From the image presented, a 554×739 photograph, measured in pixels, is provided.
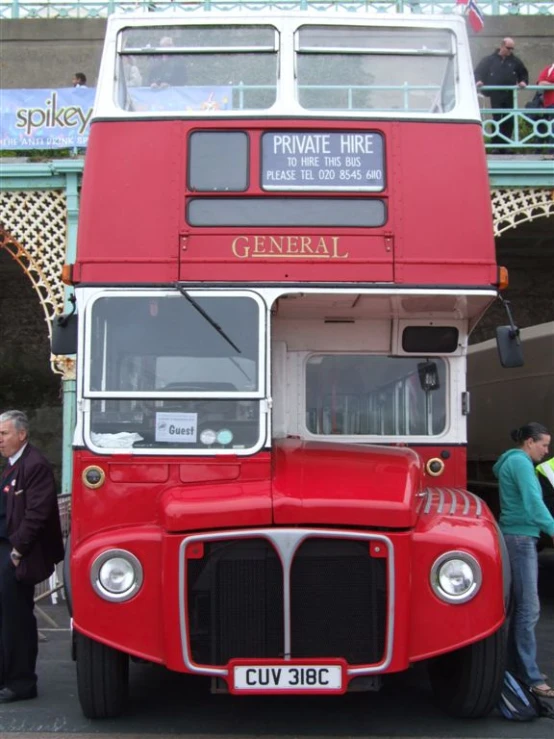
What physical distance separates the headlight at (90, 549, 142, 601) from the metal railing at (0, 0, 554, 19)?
947cm

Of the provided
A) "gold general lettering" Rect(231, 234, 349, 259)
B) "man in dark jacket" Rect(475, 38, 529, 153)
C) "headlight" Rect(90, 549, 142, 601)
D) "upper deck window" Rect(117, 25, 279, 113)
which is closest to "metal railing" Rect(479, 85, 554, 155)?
"man in dark jacket" Rect(475, 38, 529, 153)

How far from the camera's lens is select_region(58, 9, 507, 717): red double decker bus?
4844 millimetres

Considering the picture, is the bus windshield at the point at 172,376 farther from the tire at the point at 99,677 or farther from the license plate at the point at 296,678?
the license plate at the point at 296,678

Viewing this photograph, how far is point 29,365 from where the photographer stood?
61.9 ft

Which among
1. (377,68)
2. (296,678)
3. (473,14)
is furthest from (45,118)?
(296,678)

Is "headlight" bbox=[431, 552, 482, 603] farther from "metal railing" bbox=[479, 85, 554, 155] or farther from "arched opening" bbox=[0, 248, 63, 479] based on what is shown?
"arched opening" bbox=[0, 248, 63, 479]

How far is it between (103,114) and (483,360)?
7.95 metres

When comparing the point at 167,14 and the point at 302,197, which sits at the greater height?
the point at 167,14

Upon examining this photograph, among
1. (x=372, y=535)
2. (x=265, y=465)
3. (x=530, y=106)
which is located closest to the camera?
(x=372, y=535)

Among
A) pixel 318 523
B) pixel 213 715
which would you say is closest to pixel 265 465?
pixel 318 523

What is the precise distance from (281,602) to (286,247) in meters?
2.08

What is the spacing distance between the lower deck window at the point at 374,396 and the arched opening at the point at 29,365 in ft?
42.2

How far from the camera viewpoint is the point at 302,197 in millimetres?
5832

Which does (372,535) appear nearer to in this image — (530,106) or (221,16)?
(221,16)
